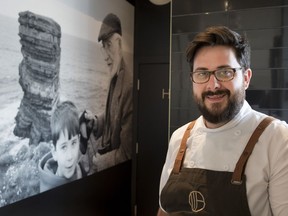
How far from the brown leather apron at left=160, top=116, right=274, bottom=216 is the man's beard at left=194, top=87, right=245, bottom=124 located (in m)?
0.11

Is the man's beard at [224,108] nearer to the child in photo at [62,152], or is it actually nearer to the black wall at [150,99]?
the child in photo at [62,152]

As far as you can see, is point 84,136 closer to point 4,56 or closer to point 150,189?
point 4,56

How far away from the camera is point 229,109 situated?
1.14 metres

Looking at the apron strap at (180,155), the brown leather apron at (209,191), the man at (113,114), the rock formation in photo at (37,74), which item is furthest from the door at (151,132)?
the brown leather apron at (209,191)

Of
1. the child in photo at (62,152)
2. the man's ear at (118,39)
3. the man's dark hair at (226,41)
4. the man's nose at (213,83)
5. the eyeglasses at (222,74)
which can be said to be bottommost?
the child in photo at (62,152)

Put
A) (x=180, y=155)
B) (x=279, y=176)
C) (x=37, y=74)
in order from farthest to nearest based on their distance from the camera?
1. (x=37, y=74)
2. (x=180, y=155)
3. (x=279, y=176)

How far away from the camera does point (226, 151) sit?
45.1 inches

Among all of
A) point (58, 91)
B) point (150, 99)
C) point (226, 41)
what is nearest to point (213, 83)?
point (226, 41)

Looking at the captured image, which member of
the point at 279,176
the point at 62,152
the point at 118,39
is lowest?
the point at 62,152

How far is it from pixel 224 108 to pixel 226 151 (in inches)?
6.6

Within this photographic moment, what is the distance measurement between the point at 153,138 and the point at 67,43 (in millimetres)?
1768

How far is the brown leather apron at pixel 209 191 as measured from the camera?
1.05 m

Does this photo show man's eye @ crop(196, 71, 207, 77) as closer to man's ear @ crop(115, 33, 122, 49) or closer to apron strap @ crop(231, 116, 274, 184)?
apron strap @ crop(231, 116, 274, 184)

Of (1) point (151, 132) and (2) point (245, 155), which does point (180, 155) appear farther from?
(1) point (151, 132)
